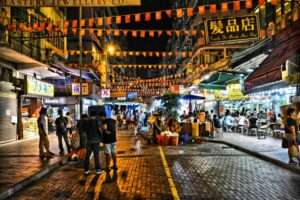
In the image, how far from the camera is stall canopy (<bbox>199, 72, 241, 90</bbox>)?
86.2 ft

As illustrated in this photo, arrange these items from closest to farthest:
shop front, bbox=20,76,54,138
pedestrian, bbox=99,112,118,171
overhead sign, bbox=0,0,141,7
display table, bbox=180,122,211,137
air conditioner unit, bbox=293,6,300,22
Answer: overhead sign, bbox=0,0,141,7
pedestrian, bbox=99,112,118,171
air conditioner unit, bbox=293,6,300,22
display table, bbox=180,122,211,137
shop front, bbox=20,76,54,138

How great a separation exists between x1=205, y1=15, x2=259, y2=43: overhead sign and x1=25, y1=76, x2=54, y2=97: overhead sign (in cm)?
1178

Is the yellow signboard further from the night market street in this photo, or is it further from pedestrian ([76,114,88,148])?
pedestrian ([76,114,88,148])

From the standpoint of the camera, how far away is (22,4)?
10914 millimetres

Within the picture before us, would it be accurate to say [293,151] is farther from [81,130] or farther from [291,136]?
[81,130]

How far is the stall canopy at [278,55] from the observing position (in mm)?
14742

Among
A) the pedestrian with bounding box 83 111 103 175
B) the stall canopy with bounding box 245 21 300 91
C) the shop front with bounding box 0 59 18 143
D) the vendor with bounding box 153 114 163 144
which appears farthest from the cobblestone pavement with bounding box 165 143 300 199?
the shop front with bounding box 0 59 18 143

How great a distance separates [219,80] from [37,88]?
1349cm

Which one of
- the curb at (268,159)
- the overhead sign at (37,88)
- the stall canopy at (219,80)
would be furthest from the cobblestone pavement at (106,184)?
the stall canopy at (219,80)

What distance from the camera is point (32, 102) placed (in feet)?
90.8

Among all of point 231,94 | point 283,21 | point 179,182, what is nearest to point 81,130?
point 179,182

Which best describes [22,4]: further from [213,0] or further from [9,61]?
[213,0]

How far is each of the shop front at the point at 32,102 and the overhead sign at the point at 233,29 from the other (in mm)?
11966

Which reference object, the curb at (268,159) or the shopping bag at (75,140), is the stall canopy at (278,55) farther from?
the shopping bag at (75,140)
